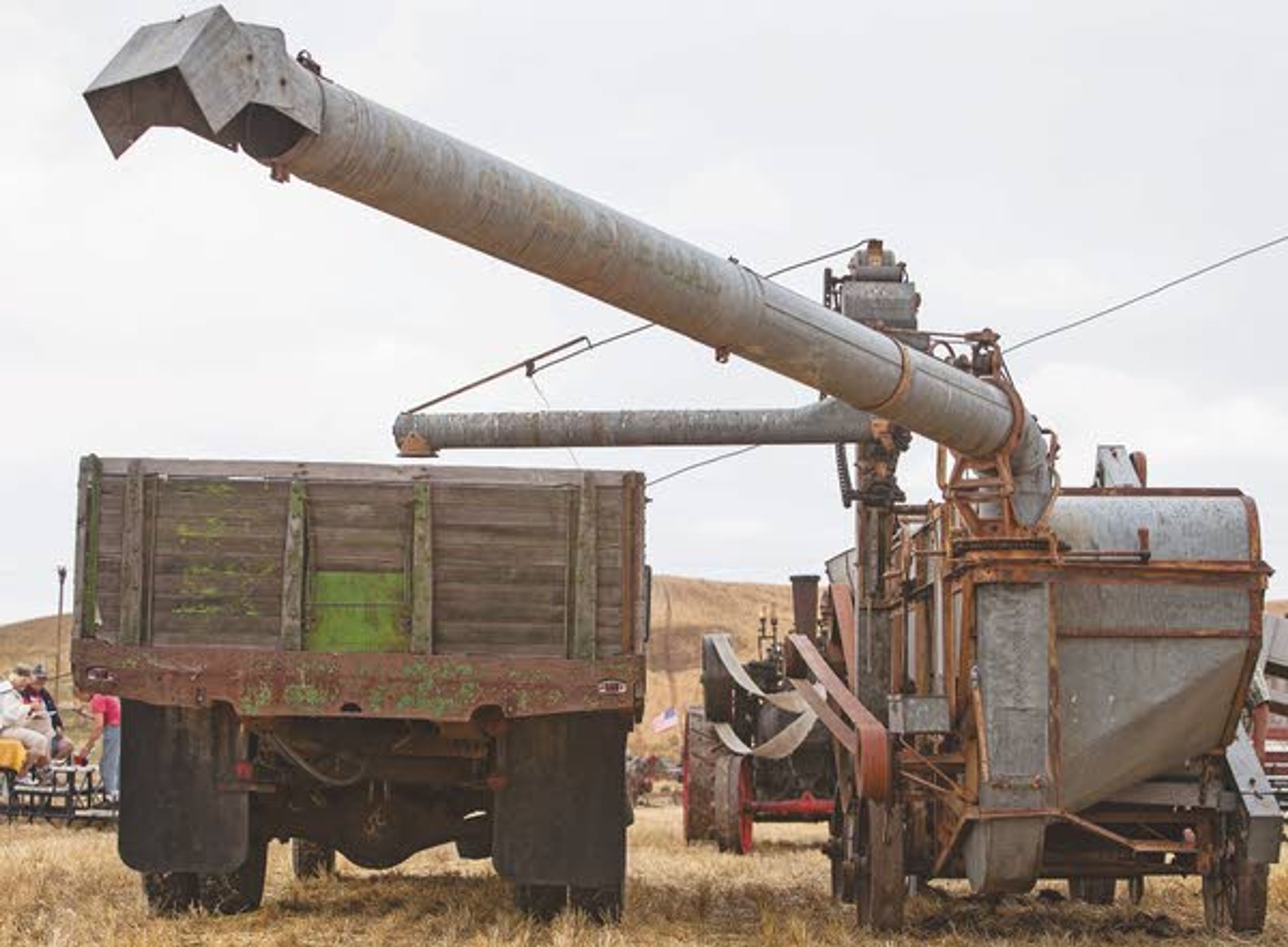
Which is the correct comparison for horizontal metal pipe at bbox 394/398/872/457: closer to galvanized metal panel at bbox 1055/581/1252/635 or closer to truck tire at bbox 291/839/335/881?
truck tire at bbox 291/839/335/881

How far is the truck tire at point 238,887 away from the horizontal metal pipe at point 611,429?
23.0 feet

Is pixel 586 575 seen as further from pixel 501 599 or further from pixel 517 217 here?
pixel 517 217

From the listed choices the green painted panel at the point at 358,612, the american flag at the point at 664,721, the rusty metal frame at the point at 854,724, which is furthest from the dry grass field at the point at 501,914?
the american flag at the point at 664,721

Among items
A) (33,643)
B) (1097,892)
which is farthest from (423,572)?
(33,643)

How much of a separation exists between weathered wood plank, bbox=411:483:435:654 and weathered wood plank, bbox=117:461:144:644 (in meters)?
1.19

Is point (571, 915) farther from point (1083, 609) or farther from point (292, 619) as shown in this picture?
point (1083, 609)

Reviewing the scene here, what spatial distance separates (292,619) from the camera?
27.6 ft

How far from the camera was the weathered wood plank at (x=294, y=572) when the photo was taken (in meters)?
8.40

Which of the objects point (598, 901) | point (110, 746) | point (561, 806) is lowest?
point (598, 901)

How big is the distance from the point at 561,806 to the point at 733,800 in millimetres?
5969

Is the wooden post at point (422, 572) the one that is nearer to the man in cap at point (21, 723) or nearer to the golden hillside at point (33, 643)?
the man in cap at point (21, 723)

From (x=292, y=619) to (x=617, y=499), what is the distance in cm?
152

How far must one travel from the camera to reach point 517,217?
648 cm

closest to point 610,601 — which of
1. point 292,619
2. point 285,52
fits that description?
point 292,619
